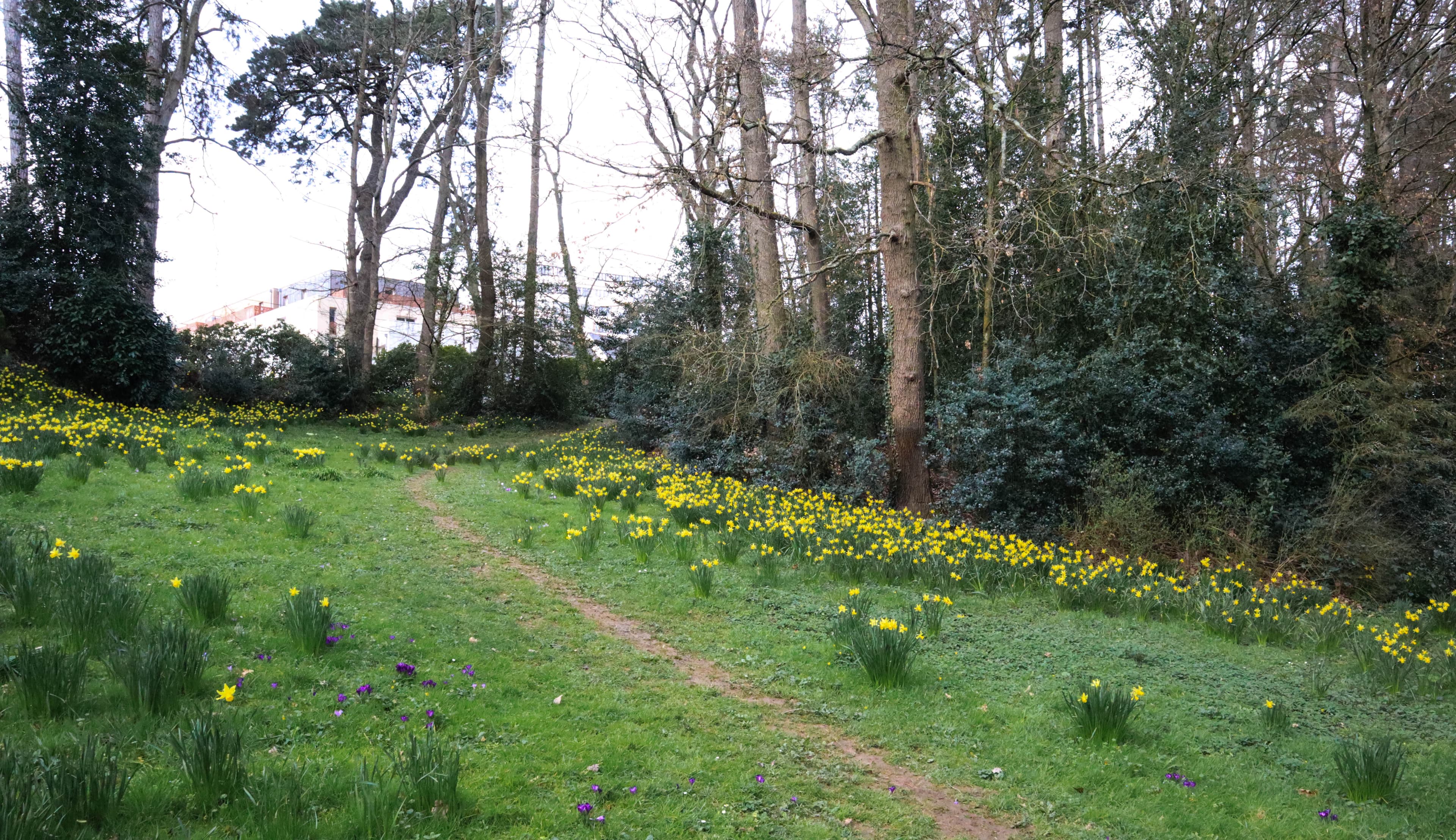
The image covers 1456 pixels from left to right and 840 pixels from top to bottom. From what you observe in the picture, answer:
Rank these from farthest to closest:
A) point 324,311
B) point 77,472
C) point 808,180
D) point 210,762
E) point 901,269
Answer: point 324,311
point 808,180
point 901,269
point 77,472
point 210,762

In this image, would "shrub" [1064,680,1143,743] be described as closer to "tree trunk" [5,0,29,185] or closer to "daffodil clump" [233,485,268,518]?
"daffodil clump" [233,485,268,518]

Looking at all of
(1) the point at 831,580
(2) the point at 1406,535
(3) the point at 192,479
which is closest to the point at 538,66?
(3) the point at 192,479

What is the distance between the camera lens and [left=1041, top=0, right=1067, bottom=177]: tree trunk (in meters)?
11.8

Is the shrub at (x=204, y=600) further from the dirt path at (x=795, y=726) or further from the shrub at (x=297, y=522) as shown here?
Result: the dirt path at (x=795, y=726)

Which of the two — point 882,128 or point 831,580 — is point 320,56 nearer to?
point 882,128

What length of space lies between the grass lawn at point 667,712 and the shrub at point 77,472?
182 mm

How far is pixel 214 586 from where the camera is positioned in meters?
4.36

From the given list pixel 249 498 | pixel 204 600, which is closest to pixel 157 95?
pixel 249 498

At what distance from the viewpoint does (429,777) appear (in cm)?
283

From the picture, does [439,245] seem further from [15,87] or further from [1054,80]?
[1054,80]

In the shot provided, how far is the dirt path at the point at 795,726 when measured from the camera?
3332 mm

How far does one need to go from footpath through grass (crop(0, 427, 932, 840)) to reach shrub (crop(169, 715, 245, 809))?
0.02m

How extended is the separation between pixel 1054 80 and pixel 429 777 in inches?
552

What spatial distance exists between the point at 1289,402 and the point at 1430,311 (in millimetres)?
2000
